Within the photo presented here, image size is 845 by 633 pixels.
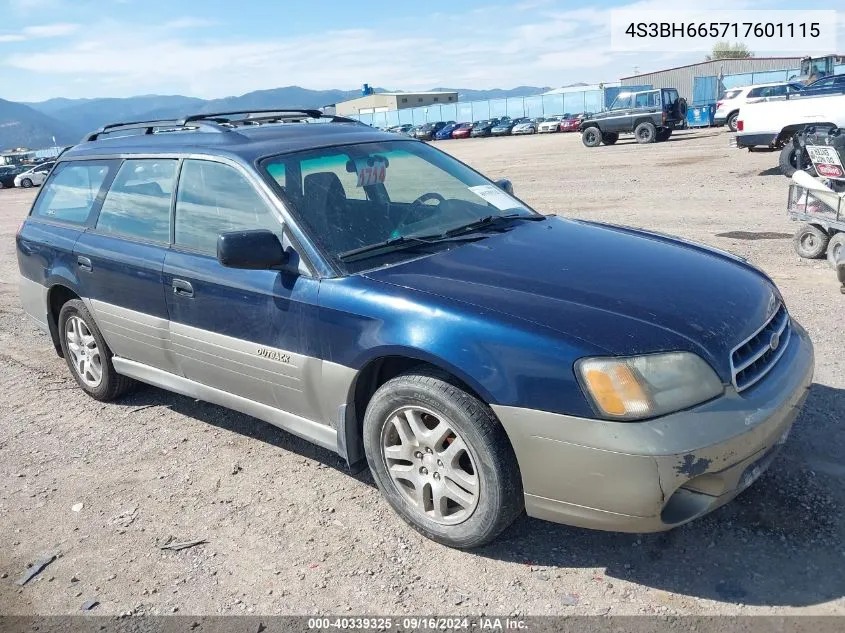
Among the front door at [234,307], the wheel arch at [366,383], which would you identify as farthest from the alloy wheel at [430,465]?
the front door at [234,307]

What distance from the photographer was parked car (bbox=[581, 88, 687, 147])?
87.9ft

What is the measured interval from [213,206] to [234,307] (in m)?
0.64

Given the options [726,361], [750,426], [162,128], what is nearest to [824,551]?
[750,426]

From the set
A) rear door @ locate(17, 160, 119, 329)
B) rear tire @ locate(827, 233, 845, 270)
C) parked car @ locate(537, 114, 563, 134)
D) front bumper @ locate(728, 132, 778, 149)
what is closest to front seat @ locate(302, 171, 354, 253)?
rear door @ locate(17, 160, 119, 329)

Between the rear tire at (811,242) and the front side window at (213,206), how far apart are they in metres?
5.85

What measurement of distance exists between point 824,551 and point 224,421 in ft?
10.9

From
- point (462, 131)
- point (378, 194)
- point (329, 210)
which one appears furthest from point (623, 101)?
point (462, 131)

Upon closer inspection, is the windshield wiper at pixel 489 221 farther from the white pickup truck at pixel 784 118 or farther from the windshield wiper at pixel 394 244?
the white pickup truck at pixel 784 118

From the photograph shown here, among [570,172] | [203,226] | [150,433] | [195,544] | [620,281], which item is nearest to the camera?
[620,281]

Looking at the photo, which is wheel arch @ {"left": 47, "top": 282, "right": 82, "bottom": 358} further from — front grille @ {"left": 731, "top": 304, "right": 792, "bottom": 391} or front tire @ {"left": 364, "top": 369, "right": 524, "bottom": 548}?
front grille @ {"left": 731, "top": 304, "right": 792, "bottom": 391}

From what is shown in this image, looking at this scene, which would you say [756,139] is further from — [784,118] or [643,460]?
[643,460]

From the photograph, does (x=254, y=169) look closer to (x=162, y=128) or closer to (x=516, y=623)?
(x=162, y=128)

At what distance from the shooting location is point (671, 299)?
9.37 ft

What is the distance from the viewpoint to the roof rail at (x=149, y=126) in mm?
4120
